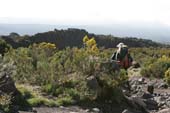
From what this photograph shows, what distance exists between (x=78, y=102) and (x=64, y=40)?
50.3 m

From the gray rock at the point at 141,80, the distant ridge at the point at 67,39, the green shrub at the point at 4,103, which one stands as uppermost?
the green shrub at the point at 4,103

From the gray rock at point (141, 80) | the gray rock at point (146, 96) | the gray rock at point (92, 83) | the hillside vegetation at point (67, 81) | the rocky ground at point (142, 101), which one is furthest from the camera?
the gray rock at point (141, 80)

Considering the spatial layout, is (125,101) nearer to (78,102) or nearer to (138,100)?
(138,100)

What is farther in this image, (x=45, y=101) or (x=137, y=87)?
(x=137, y=87)

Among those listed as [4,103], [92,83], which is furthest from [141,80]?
[4,103]

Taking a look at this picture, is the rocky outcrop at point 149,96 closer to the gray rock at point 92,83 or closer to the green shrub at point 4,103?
the gray rock at point 92,83

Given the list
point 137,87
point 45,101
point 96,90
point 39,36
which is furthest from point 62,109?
point 39,36

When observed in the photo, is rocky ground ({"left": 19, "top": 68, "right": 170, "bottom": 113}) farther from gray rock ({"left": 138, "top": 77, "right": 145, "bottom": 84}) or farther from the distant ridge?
the distant ridge

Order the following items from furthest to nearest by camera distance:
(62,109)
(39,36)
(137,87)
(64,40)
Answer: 1. (64,40)
2. (39,36)
3. (137,87)
4. (62,109)

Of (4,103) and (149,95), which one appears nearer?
(4,103)

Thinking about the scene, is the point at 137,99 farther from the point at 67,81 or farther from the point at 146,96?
the point at 67,81

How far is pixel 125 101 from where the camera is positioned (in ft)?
46.0

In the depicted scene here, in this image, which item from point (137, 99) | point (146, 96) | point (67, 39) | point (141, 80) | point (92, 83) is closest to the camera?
point (92, 83)

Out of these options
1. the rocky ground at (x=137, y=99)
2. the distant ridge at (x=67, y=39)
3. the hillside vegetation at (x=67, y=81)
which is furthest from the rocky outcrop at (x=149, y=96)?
the distant ridge at (x=67, y=39)
